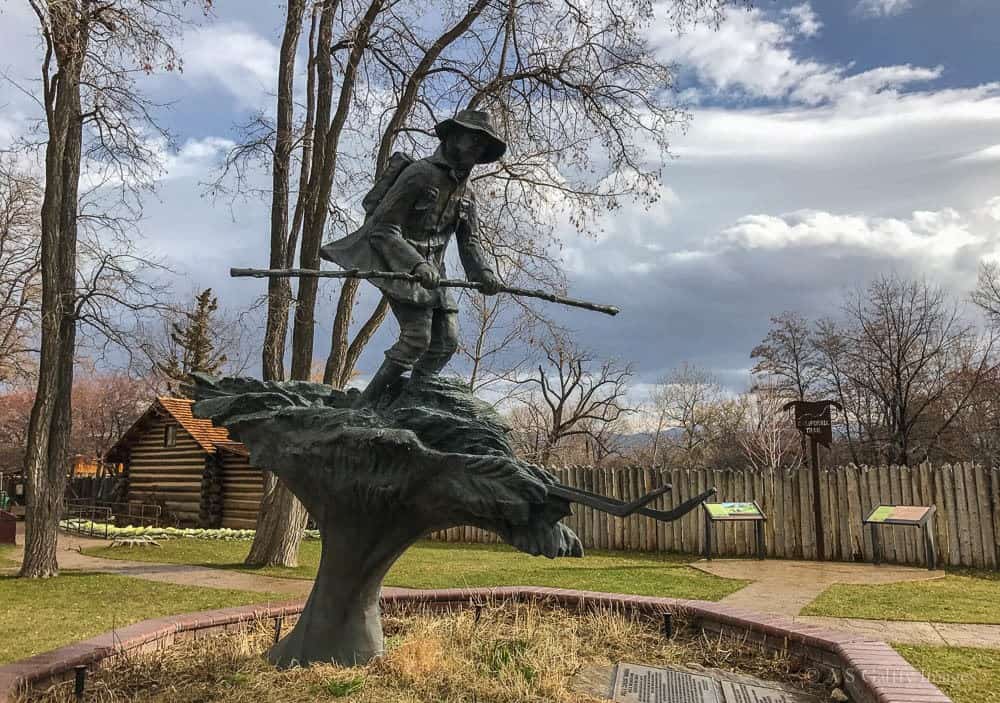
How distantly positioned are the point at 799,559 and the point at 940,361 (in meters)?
21.9

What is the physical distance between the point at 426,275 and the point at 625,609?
11.6 ft

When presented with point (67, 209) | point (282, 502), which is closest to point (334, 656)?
point (282, 502)

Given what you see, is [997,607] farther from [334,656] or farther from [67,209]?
[67,209]

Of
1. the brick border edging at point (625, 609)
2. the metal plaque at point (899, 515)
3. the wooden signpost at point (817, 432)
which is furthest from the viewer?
the wooden signpost at point (817, 432)

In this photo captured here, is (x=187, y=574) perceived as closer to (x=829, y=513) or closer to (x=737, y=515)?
(x=737, y=515)

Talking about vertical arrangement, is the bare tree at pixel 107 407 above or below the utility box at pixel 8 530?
above

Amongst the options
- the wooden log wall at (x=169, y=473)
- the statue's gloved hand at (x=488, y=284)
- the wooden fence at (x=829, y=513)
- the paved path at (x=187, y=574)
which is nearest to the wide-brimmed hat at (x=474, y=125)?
the statue's gloved hand at (x=488, y=284)

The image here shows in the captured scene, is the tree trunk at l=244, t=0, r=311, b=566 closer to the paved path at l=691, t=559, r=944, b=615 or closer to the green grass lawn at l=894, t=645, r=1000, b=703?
the paved path at l=691, t=559, r=944, b=615

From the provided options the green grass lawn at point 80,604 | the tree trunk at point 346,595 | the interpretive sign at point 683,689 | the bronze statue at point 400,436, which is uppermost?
the bronze statue at point 400,436

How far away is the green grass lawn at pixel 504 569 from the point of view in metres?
10.3

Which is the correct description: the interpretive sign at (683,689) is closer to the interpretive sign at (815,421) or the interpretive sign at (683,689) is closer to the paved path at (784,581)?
the paved path at (784,581)

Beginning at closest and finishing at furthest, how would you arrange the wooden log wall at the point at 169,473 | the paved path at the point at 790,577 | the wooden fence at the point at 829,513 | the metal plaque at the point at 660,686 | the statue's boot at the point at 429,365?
the metal plaque at the point at 660,686, the statue's boot at the point at 429,365, the paved path at the point at 790,577, the wooden fence at the point at 829,513, the wooden log wall at the point at 169,473

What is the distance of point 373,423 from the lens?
468 cm

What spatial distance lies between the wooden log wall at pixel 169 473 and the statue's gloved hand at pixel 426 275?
853 inches
